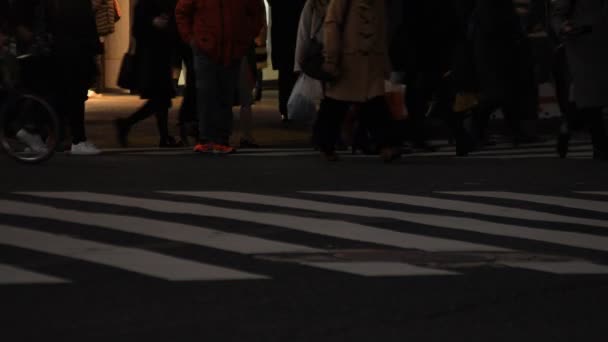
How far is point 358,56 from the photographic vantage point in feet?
48.3

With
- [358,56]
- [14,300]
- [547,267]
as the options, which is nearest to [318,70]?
[358,56]

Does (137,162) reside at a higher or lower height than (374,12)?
lower

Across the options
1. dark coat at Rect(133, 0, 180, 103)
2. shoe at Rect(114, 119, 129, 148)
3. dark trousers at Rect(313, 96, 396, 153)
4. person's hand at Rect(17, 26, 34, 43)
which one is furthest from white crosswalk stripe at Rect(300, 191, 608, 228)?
shoe at Rect(114, 119, 129, 148)

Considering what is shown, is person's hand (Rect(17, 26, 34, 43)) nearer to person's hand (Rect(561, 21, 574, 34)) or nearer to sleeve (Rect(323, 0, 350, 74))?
sleeve (Rect(323, 0, 350, 74))

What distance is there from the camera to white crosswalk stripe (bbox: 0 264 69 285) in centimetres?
809

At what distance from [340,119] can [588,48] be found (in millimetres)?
2038

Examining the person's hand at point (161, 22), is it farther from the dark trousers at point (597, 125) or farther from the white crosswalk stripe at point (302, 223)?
the white crosswalk stripe at point (302, 223)

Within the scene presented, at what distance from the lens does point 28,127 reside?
14500 mm

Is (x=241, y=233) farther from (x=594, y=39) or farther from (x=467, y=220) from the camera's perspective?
(x=594, y=39)

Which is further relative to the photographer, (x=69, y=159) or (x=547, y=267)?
(x=69, y=159)

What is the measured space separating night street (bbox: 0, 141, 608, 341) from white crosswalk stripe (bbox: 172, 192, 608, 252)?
0.06 feet

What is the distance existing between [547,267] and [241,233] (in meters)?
1.93

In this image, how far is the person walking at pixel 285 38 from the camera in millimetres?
19781

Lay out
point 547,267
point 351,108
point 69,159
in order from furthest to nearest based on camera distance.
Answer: point 351,108 < point 69,159 < point 547,267
